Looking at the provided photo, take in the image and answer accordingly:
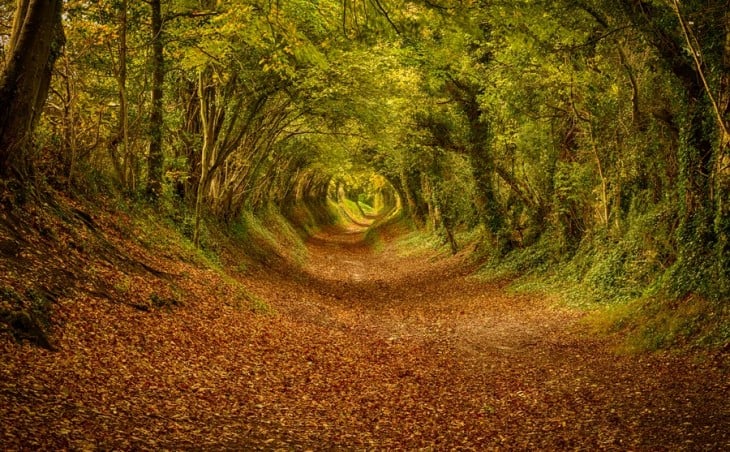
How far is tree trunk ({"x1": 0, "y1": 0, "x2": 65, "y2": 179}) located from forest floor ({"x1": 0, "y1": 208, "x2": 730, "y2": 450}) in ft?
9.08

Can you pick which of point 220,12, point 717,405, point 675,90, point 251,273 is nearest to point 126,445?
point 717,405

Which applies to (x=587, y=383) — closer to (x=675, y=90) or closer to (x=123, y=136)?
(x=675, y=90)

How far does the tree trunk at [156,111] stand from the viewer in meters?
15.7

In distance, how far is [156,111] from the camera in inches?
679

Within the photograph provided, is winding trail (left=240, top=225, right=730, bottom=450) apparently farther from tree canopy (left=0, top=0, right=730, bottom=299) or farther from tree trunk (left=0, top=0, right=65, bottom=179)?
tree trunk (left=0, top=0, right=65, bottom=179)

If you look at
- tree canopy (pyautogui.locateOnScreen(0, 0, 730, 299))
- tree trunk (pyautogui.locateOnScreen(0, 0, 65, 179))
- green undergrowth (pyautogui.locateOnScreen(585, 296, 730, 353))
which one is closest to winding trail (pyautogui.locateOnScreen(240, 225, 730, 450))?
green undergrowth (pyautogui.locateOnScreen(585, 296, 730, 353))

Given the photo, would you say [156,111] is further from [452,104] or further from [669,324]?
[669,324]

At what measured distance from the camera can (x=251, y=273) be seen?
22453mm

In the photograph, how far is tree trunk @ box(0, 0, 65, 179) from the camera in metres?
9.66

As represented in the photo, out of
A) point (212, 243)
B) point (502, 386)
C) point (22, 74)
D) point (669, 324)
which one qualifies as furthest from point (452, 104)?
point (22, 74)

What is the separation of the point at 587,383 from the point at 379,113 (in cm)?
1369

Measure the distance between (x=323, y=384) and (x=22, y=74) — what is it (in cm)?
728

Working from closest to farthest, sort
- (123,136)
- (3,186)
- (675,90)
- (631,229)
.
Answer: (3,186) → (675,90) → (123,136) → (631,229)

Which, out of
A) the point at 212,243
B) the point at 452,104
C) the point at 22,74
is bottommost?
the point at 212,243
